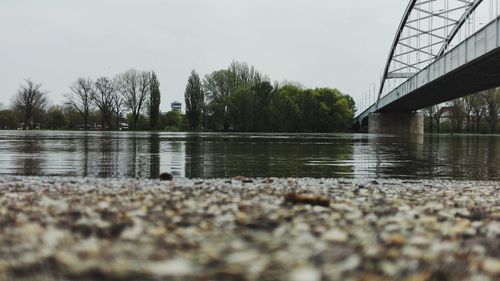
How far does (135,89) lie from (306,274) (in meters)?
112

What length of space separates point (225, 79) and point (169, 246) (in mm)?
108375

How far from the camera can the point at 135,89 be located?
11106 cm

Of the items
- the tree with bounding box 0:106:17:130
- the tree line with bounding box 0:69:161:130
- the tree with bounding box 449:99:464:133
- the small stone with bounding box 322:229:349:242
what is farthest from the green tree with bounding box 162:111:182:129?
the small stone with bounding box 322:229:349:242

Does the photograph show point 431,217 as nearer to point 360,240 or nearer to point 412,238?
point 412,238

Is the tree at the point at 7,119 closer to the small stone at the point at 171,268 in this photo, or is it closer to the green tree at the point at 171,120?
the green tree at the point at 171,120

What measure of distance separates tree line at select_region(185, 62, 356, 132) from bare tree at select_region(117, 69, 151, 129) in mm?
10322

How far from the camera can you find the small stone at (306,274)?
3047 mm

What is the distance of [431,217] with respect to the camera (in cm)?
562

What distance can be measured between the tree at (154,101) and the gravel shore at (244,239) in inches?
4131

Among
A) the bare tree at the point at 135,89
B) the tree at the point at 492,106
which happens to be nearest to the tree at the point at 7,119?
the bare tree at the point at 135,89

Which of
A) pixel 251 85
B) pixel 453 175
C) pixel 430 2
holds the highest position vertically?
pixel 430 2

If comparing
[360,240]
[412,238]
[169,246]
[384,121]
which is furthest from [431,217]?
[384,121]

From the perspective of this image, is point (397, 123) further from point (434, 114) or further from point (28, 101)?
point (28, 101)

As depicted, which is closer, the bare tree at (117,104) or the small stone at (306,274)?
the small stone at (306,274)
